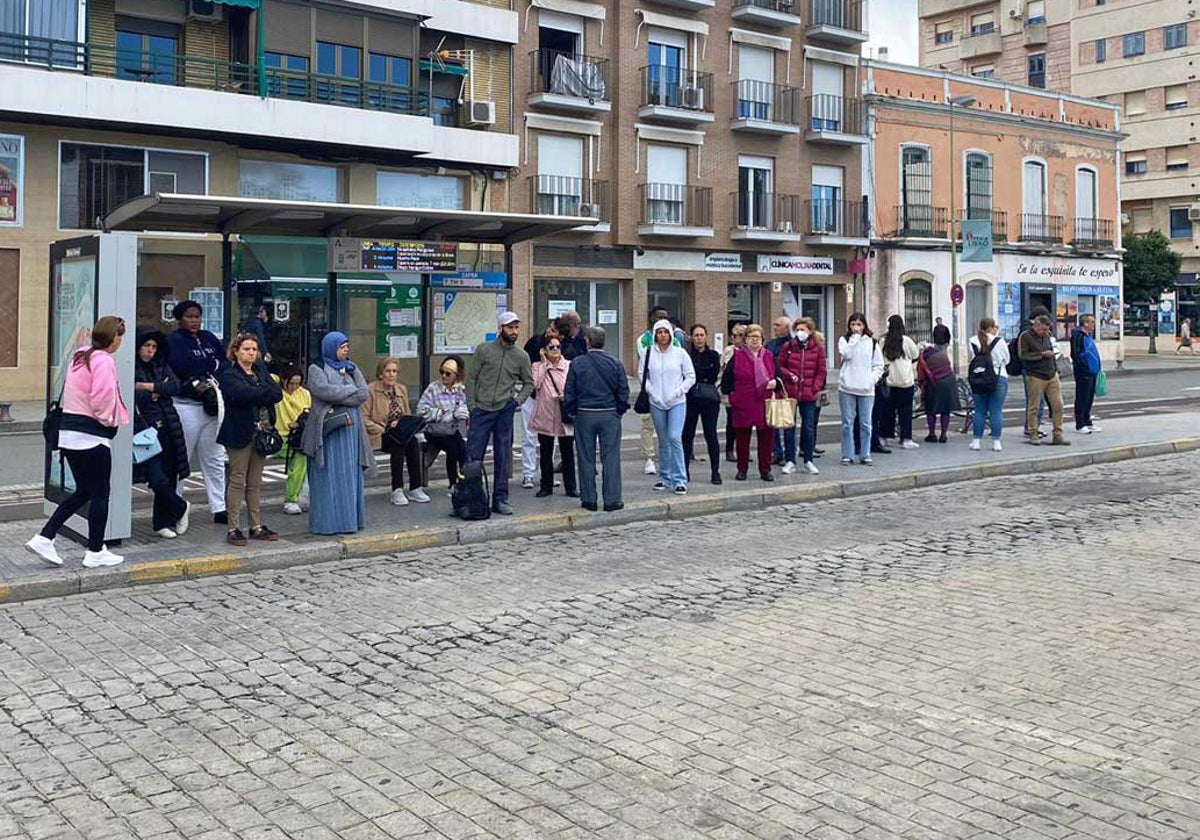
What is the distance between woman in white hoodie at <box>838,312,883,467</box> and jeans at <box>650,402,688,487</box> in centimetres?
300

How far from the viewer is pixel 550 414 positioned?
1209 cm

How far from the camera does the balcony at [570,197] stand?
3189cm

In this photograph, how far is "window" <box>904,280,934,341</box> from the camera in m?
39.6

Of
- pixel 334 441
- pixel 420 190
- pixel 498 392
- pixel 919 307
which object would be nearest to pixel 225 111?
pixel 420 190

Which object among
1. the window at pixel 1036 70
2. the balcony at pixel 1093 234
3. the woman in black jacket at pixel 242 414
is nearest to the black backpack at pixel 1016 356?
the woman in black jacket at pixel 242 414

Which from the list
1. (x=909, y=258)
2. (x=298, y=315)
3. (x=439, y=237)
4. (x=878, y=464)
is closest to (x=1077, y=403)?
(x=878, y=464)

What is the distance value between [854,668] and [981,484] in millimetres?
8201

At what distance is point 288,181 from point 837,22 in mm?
19368

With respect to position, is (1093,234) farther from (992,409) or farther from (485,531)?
(485,531)

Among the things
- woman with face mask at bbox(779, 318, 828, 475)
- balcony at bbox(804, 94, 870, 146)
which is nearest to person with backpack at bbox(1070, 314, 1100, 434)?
woman with face mask at bbox(779, 318, 828, 475)

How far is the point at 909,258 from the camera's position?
39.3m

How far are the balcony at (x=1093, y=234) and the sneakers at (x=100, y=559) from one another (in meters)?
42.6

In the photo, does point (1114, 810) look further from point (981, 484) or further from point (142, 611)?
point (981, 484)

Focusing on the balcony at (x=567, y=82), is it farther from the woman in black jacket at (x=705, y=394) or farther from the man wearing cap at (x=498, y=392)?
the man wearing cap at (x=498, y=392)
